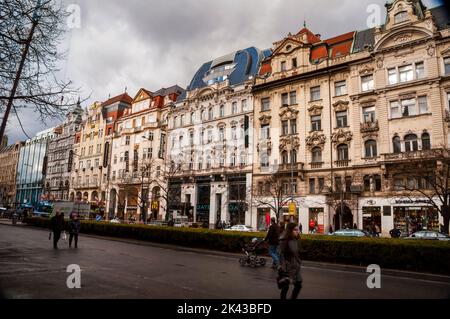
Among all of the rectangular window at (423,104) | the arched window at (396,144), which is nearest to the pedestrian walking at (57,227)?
the arched window at (396,144)

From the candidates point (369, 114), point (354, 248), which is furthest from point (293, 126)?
point (354, 248)

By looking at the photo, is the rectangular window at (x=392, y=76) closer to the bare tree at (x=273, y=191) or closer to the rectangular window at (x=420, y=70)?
the rectangular window at (x=420, y=70)

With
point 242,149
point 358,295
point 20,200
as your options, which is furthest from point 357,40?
point 20,200

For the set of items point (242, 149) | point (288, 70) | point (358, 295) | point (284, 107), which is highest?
point (288, 70)

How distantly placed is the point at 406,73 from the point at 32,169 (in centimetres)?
9387

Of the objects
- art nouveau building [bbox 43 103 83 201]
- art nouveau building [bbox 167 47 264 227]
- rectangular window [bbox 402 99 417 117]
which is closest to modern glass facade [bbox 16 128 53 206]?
art nouveau building [bbox 43 103 83 201]

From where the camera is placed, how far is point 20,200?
98125 millimetres

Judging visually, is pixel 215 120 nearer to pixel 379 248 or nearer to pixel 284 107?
pixel 284 107

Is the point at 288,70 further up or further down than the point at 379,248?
further up

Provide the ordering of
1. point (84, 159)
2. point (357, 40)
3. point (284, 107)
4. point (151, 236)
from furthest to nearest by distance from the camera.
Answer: point (84, 159)
point (284, 107)
point (357, 40)
point (151, 236)

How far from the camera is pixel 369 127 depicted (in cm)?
3656

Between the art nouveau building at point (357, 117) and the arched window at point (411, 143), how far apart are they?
0.30ft

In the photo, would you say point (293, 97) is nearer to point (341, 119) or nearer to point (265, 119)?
point (265, 119)

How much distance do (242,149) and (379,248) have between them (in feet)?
111
